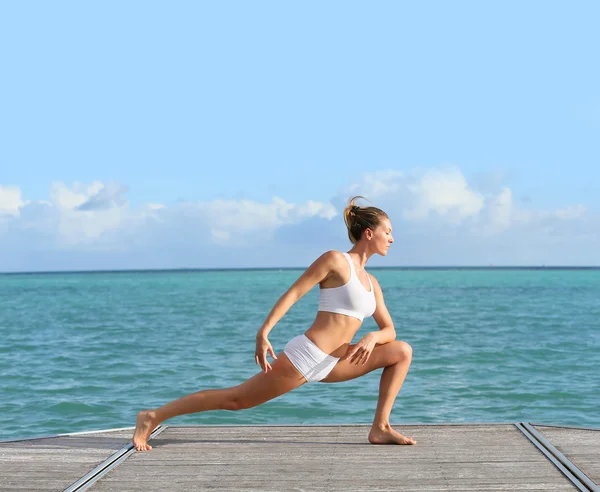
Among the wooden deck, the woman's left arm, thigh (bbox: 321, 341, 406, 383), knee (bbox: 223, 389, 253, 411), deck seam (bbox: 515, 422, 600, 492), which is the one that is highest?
the woman's left arm

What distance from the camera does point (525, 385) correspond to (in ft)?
50.9

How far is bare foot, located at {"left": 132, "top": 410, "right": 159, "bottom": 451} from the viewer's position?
585 centimetres

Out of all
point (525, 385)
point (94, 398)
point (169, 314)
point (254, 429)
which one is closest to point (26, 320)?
point (169, 314)

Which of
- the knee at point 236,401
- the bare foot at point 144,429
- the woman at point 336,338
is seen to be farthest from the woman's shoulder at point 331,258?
the bare foot at point 144,429

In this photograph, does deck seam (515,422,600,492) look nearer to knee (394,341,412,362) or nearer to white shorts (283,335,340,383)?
knee (394,341,412,362)

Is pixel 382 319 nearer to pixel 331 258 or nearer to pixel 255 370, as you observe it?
pixel 331 258

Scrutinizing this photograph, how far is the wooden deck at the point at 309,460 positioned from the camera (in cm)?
491

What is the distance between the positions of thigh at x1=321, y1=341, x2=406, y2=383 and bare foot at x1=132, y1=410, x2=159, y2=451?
1.28m

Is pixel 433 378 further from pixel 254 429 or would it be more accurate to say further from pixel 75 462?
pixel 75 462

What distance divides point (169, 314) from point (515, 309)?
700 inches

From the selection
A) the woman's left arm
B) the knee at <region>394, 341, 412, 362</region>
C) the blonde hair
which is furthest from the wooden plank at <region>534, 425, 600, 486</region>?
the blonde hair

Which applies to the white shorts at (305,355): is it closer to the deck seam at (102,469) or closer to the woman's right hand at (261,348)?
the woman's right hand at (261,348)

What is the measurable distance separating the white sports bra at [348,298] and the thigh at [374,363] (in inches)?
14.8

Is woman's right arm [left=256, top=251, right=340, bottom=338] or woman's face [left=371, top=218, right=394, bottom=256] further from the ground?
woman's face [left=371, top=218, right=394, bottom=256]
